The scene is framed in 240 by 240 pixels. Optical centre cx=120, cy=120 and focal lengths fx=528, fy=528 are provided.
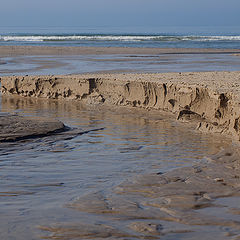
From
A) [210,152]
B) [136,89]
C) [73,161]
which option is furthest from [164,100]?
[73,161]

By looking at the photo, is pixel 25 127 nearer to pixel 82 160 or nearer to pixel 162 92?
pixel 82 160

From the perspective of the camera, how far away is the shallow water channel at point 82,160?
462 cm

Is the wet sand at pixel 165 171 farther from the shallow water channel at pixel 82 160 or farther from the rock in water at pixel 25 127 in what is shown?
the rock in water at pixel 25 127

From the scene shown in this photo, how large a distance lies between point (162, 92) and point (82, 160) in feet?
15.2

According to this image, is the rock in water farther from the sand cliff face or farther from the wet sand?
the sand cliff face

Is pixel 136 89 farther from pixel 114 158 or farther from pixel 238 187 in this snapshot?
pixel 238 187

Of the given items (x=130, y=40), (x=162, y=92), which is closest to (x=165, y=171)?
(x=162, y=92)

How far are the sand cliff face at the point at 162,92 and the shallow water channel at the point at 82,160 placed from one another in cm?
39

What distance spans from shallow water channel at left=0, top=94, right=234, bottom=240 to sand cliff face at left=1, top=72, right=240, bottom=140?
39 cm

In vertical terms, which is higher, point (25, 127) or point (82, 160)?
point (25, 127)

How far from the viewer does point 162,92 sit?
10.9m

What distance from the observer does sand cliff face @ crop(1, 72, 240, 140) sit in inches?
342

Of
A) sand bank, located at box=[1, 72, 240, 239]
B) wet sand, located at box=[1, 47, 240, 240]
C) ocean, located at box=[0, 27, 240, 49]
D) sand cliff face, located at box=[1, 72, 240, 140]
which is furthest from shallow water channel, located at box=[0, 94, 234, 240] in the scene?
ocean, located at box=[0, 27, 240, 49]

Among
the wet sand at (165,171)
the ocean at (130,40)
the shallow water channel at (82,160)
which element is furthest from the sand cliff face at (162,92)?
the ocean at (130,40)
